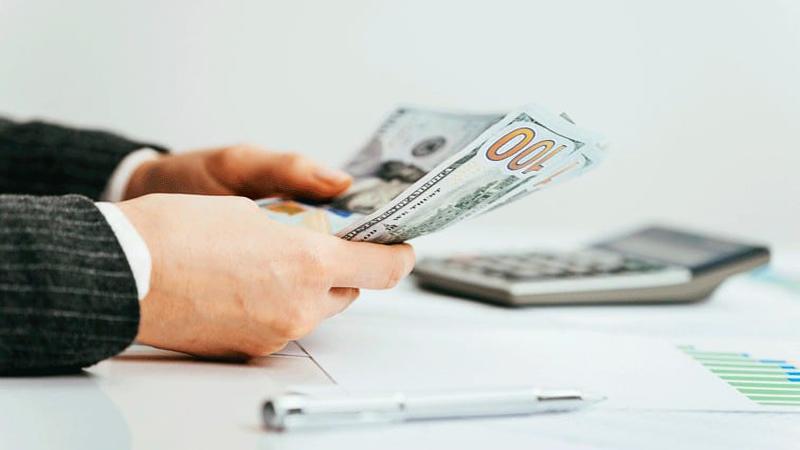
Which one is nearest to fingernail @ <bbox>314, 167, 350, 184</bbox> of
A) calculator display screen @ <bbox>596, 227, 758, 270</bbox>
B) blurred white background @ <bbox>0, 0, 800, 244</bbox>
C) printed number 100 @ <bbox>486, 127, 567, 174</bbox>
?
printed number 100 @ <bbox>486, 127, 567, 174</bbox>

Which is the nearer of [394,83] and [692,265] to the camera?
[692,265]

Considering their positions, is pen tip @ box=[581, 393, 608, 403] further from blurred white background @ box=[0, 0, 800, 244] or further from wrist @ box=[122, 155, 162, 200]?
blurred white background @ box=[0, 0, 800, 244]

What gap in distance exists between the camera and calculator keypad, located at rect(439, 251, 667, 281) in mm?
892

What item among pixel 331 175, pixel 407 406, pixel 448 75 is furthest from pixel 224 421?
pixel 448 75

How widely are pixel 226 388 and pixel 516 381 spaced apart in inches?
7.3

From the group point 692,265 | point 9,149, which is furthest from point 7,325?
point 692,265

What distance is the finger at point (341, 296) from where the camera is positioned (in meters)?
0.63

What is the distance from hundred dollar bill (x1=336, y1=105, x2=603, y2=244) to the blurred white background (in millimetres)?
849

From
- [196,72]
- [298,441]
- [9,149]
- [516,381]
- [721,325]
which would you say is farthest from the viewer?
[196,72]

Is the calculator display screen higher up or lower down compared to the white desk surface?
higher up

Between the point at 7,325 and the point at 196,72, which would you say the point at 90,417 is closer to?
the point at 7,325

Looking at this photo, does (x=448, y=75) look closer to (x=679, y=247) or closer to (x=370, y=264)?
(x=679, y=247)

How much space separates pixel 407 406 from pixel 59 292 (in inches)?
7.9

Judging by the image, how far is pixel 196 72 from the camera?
56.4 inches
